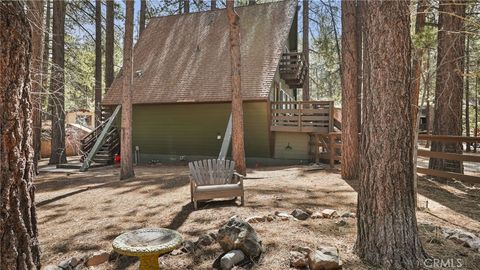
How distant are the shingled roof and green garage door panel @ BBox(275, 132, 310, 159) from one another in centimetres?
216

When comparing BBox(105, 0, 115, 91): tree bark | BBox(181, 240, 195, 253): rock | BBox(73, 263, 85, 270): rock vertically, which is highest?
BBox(105, 0, 115, 91): tree bark

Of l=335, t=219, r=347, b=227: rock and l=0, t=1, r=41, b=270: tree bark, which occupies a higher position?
l=0, t=1, r=41, b=270: tree bark

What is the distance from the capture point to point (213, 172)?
22.5 feet

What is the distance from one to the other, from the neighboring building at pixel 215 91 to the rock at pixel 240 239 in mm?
9107

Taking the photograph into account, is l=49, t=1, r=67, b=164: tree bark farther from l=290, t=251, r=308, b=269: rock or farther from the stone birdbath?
l=290, t=251, r=308, b=269: rock

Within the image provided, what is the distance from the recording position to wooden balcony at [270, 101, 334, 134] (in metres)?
12.4

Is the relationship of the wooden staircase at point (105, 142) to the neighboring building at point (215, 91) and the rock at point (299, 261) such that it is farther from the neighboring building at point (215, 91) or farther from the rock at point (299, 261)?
the rock at point (299, 261)

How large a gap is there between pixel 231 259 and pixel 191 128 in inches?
449

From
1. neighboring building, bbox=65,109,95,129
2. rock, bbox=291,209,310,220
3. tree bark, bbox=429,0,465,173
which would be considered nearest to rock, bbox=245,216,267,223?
rock, bbox=291,209,310,220

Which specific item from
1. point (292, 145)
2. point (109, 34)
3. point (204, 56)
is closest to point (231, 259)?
point (292, 145)

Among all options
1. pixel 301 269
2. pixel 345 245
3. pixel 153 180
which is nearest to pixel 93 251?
pixel 301 269

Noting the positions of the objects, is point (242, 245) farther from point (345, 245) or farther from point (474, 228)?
point (474, 228)
